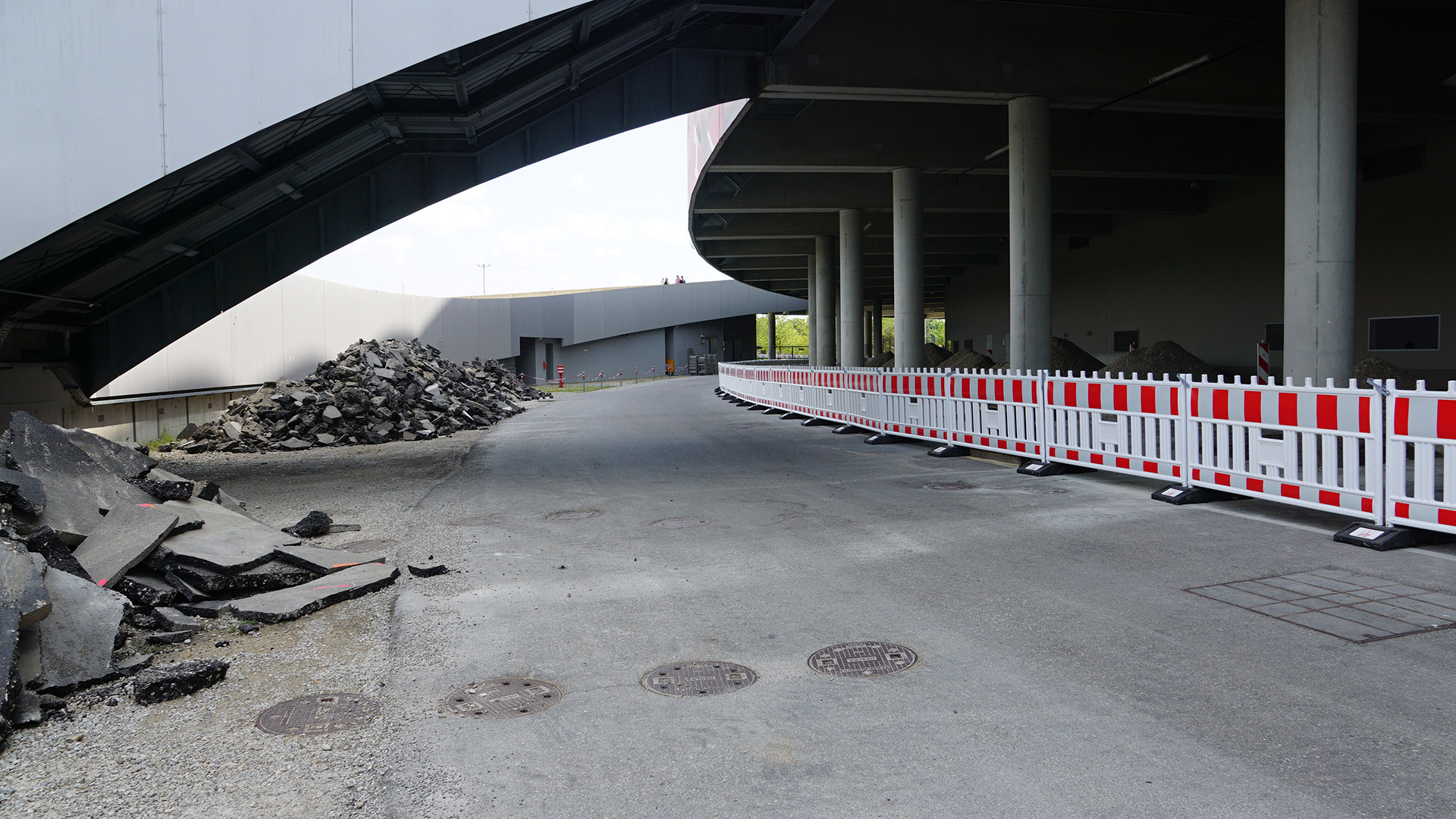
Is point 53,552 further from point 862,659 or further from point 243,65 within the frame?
point 243,65

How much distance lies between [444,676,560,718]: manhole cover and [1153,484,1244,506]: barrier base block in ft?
24.4

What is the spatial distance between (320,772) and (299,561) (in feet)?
12.4

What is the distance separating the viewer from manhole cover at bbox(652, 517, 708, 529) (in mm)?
9125

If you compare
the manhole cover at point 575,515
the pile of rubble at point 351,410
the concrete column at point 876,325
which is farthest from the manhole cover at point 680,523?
the concrete column at point 876,325

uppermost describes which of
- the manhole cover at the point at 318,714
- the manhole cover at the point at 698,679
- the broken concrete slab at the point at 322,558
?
the broken concrete slab at the point at 322,558

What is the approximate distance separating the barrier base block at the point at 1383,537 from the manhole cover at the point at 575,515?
7.15m

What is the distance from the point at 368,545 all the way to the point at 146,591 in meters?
2.50

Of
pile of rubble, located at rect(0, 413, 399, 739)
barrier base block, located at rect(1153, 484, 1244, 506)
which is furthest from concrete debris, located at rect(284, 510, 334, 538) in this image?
barrier base block, located at rect(1153, 484, 1244, 506)

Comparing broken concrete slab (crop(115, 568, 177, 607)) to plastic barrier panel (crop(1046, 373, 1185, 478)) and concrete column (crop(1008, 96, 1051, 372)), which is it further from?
concrete column (crop(1008, 96, 1051, 372))

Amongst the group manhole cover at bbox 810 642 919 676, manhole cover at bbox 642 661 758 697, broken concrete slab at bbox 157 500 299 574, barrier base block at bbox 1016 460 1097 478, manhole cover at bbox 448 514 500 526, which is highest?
broken concrete slab at bbox 157 500 299 574

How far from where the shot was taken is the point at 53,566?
5.81m

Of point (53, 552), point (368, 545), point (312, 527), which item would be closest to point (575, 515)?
point (368, 545)

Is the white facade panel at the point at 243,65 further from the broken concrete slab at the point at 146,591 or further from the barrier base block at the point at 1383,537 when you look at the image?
the barrier base block at the point at 1383,537

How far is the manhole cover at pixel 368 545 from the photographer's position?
8359mm
